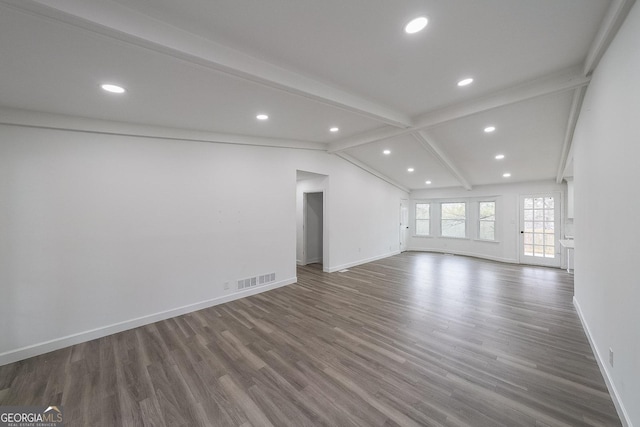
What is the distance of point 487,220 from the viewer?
7754mm

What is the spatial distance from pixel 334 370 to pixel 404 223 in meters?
7.80

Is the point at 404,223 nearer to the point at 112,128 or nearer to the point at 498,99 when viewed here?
the point at 498,99

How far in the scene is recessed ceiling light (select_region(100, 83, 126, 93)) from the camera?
7.28 ft

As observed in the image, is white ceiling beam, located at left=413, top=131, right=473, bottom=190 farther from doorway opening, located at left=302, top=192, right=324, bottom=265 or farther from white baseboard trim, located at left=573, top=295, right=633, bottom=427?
white baseboard trim, located at left=573, top=295, right=633, bottom=427

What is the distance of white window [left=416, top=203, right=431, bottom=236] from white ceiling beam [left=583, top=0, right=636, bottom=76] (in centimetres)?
717

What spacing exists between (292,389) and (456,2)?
122 inches

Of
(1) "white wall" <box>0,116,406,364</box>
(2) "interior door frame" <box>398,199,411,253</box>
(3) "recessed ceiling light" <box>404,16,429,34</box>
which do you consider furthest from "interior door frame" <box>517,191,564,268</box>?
(3) "recessed ceiling light" <box>404,16,429,34</box>

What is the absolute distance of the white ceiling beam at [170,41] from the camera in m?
1.41

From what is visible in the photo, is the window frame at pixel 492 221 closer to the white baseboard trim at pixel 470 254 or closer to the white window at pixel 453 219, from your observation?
the white window at pixel 453 219

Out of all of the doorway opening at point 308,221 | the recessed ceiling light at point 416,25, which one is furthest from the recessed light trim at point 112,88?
the doorway opening at point 308,221

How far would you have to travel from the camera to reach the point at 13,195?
2488 mm

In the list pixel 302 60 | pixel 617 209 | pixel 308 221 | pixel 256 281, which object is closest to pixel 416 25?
pixel 302 60

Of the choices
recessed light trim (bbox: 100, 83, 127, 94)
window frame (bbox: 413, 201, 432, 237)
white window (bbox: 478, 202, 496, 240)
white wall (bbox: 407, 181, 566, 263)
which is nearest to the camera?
recessed light trim (bbox: 100, 83, 127, 94)

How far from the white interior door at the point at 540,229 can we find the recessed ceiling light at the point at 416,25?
7326 millimetres
